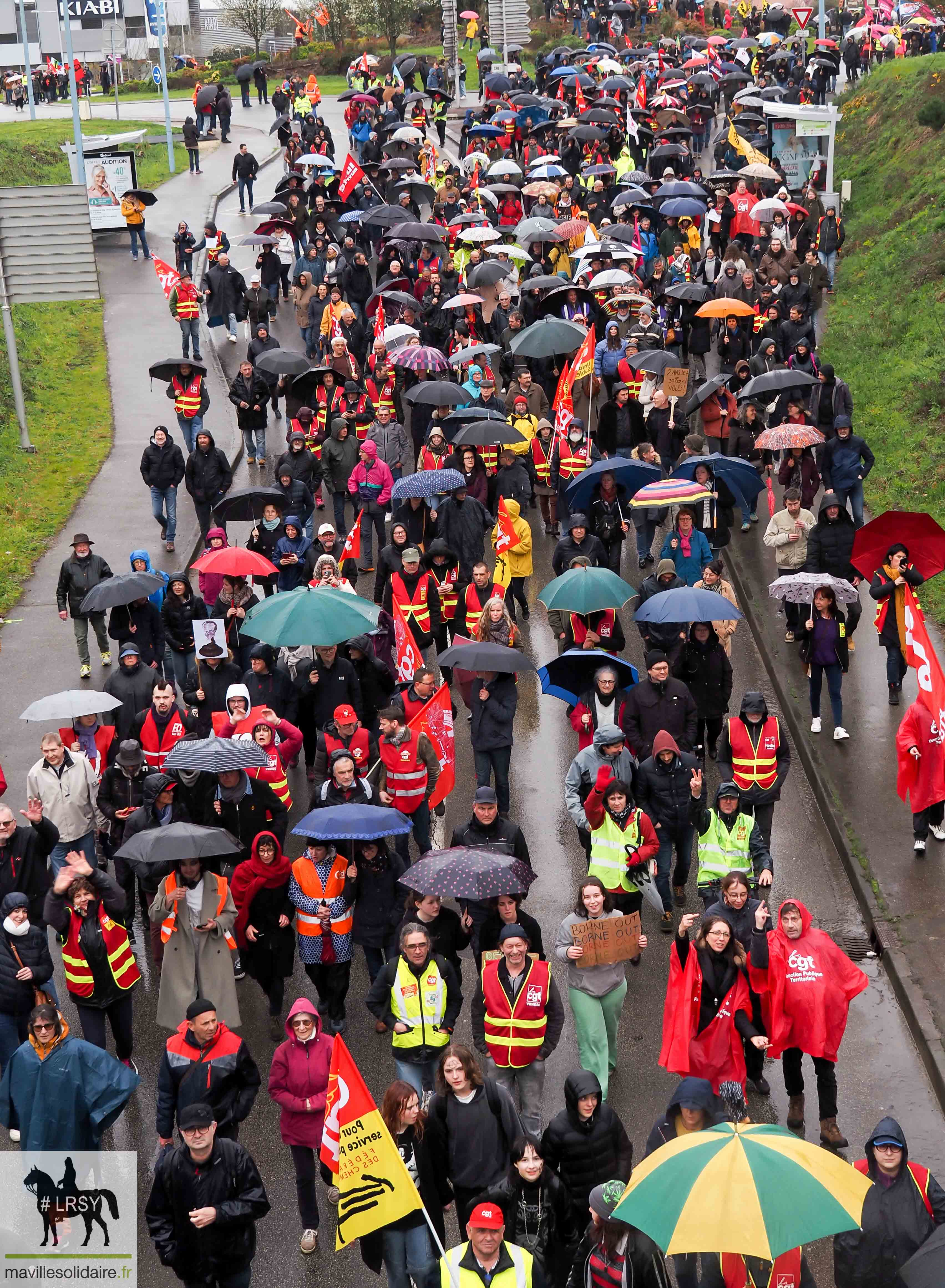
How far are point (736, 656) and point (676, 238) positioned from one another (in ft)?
42.5

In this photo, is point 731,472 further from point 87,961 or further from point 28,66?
point 28,66

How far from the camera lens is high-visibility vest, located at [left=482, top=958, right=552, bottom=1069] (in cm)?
935

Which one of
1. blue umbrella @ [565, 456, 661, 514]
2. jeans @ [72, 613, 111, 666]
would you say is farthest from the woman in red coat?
blue umbrella @ [565, 456, 661, 514]

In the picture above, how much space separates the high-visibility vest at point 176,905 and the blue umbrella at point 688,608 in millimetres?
4510

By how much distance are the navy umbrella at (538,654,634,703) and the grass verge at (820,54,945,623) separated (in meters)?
6.00

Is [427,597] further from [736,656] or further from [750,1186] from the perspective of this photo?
[750,1186]

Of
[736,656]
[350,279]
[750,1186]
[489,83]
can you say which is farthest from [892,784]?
[489,83]

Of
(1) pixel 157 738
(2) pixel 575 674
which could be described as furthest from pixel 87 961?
(2) pixel 575 674

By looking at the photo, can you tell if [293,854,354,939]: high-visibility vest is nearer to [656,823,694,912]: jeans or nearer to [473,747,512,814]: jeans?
[656,823,694,912]: jeans

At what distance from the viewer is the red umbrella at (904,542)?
14422mm

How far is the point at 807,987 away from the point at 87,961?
423cm

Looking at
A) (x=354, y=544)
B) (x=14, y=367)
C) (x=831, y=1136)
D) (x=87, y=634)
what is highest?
(x=354, y=544)

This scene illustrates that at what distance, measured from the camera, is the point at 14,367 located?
23844 millimetres

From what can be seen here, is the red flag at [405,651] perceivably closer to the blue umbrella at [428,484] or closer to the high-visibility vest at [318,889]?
the blue umbrella at [428,484]
